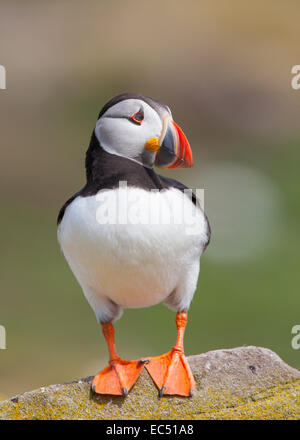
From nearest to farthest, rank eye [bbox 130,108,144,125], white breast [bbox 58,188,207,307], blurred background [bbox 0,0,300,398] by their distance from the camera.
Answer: white breast [bbox 58,188,207,307] → eye [bbox 130,108,144,125] → blurred background [bbox 0,0,300,398]

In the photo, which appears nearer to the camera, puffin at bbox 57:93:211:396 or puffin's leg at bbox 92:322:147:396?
puffin at bbox 57:93:211:396

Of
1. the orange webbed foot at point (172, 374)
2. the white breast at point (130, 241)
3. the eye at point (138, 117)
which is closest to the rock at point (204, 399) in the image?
the orange webbed foot at point (172, 374)

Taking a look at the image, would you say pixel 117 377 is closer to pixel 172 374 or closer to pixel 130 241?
pixel 172 374

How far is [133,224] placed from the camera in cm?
293

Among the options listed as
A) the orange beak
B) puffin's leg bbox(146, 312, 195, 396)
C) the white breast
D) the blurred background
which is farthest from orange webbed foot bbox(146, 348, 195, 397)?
the blurred background

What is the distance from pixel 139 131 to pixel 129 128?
46 mm

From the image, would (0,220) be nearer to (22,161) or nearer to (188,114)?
(22,161)

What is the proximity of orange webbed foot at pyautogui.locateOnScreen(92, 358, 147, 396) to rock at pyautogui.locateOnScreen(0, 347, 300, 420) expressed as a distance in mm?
32

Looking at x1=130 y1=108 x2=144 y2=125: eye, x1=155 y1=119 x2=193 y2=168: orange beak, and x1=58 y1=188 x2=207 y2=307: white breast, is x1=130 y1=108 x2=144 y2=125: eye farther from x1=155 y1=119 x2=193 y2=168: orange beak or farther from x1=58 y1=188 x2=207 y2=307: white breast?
x1=58 y1=188 x2=207 y2=307: white breast

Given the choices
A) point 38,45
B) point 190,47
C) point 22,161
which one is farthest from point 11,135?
point 190,47

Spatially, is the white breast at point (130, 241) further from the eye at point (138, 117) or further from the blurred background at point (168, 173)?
the blurred background at point (168, 173)

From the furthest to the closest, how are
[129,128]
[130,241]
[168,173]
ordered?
[168,173] → [129,128] → [130,241]

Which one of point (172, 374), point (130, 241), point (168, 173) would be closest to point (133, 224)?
point (130, 241)

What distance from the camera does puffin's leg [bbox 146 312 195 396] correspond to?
10.1 feet
